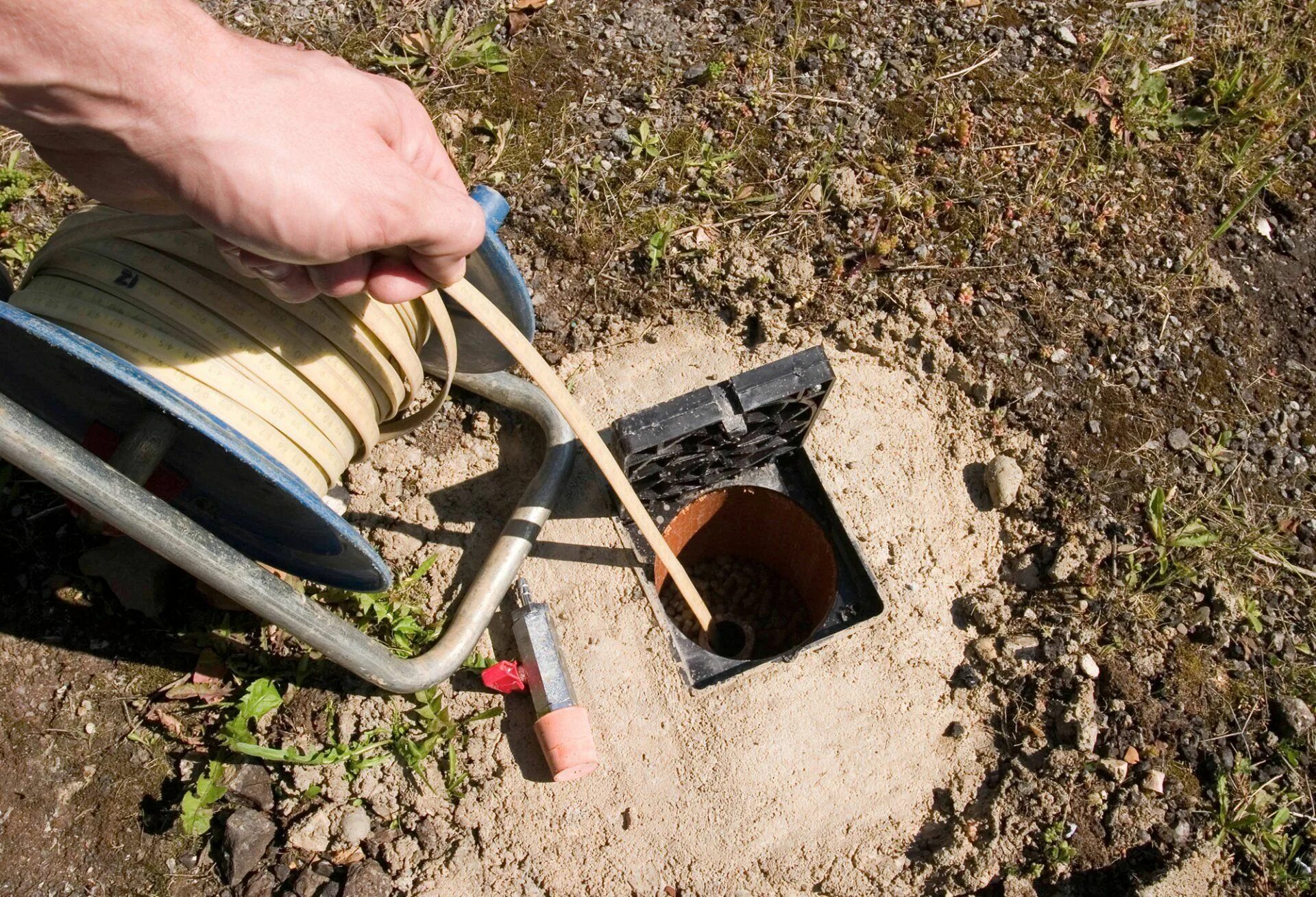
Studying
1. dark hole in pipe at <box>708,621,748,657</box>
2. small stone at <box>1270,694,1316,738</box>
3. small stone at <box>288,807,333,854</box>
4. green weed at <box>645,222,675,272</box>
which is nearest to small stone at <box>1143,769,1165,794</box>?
small stone at <box>1270,694,1316,738</box>

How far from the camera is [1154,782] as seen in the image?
8.86ft

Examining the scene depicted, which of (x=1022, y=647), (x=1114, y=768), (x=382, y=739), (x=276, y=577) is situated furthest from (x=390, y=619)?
(x=1114, y=768)

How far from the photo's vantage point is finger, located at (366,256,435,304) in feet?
6.41

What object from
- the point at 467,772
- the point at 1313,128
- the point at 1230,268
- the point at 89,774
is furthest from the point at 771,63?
the point at 89,774

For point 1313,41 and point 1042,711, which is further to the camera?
point 1313,41

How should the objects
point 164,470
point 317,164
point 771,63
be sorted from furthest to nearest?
point 771,63 < point 164,470 < point 317,164

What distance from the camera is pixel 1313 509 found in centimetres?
315

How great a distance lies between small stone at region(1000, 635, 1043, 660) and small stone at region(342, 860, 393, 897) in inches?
75.8

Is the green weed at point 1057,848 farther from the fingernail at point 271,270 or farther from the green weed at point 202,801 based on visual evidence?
the fingernail at point 271,270

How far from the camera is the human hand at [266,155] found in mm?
1625

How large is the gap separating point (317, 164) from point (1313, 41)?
4313 millimetres

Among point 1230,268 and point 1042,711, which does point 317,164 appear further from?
point 1230,268

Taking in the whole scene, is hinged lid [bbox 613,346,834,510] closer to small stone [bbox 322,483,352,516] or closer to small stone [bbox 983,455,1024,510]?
small stone [bbox 983,455,1024,510]

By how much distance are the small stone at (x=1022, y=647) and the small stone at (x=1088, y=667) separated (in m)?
0.12
